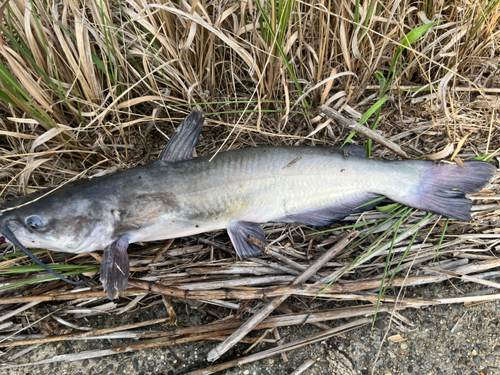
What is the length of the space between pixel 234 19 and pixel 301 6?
19.2 inches

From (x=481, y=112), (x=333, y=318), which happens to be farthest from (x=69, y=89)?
(x=481, y=112)

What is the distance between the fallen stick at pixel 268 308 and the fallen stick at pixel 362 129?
67 centimetres

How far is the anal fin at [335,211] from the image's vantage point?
231 centimetres

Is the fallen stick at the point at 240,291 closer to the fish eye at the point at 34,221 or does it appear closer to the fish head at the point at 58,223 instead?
the fish head at the point at 58,223

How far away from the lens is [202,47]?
2.33 meters

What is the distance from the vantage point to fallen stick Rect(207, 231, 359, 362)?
205 centimetres

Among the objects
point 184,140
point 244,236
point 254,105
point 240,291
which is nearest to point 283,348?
point 240,291

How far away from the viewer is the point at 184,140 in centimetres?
224

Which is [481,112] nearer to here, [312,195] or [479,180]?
[479,180]

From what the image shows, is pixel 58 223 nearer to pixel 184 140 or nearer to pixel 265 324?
pixel 184 140

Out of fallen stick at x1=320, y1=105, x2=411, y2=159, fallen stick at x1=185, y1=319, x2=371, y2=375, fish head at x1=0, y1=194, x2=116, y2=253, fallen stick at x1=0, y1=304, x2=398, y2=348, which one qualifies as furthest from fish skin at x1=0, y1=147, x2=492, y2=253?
fallen stick at x1=185, y1=319, x2=371, y2=375

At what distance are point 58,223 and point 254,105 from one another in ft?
5.17

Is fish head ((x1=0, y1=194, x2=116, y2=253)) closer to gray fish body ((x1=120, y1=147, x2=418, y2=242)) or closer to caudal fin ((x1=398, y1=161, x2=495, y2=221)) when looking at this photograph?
gray fish body ((x1=120, y1=147, x2=418, y2=242))

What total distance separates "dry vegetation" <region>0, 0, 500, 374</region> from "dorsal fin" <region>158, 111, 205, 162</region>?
0.46 feet
